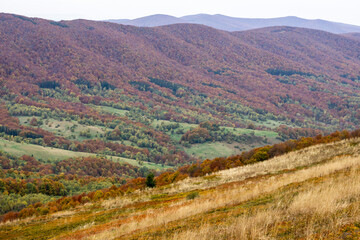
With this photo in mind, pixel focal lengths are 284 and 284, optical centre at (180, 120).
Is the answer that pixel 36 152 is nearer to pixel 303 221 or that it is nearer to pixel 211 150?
pixel 211 150

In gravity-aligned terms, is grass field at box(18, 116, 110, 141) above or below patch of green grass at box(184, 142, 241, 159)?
above

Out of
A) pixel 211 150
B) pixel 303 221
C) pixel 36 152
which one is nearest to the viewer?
pixel 303 221

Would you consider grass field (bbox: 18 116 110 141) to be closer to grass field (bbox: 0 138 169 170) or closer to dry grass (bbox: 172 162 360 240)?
grass field (bbox: 0 138 169 170)

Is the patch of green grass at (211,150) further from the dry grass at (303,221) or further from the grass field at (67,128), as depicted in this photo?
the dry grass at (303,221)

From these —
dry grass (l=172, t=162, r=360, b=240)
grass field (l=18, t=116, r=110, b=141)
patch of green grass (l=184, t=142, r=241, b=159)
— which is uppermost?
dry grass (l=172, t=162, r=360, b=240)

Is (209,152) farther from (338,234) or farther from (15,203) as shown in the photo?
(338,234)

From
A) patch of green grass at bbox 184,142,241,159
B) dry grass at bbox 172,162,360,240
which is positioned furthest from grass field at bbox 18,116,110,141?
dry grass at bbox 172,162,360,240

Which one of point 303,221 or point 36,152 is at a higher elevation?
point 303,221

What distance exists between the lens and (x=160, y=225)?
30.9 ft

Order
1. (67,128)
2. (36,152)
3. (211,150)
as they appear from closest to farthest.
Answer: (36,152) → (211,150) → (67,128)

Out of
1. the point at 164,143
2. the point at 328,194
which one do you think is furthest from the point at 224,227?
the point at 164,143

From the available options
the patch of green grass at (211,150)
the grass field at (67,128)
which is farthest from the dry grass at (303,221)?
the grass field at (67,128)

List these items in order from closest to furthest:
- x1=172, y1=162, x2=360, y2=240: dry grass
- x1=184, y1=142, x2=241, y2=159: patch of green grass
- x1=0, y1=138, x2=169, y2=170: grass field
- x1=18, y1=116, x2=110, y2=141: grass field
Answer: x1=172, y1=162, x2=360, y2=240: dry grass, x1=0, y1=138, x2=169, y2=170: grass field, x1=184, y1=142, x2=241, y2=159: patch of green grass, x1=18, y1=116, x2=110, y2=141: grass field

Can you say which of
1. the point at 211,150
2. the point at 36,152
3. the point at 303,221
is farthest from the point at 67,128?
the point at 303,221
